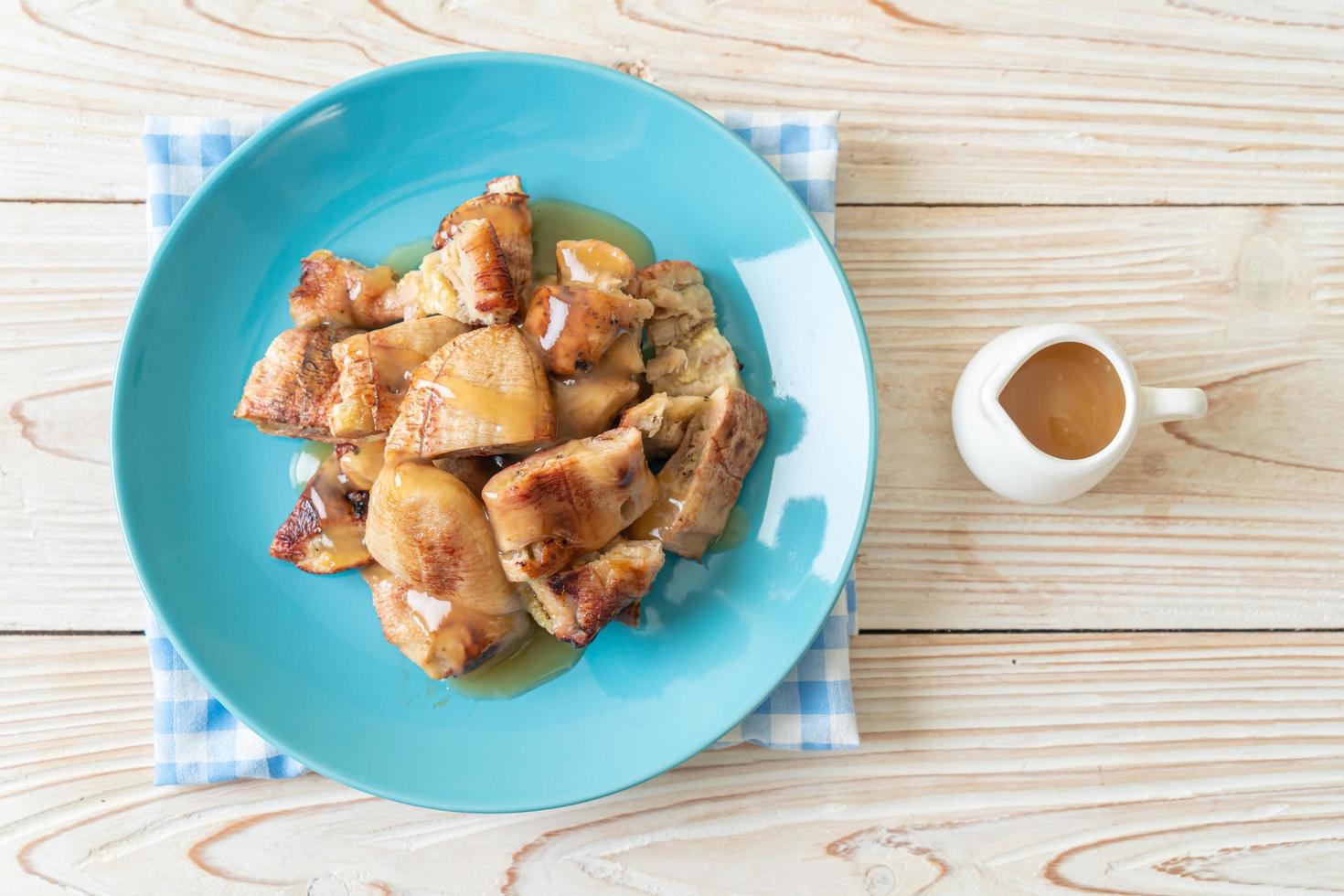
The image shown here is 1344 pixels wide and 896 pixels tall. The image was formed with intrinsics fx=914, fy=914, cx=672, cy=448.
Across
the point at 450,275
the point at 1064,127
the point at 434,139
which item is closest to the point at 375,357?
the point at 450,275

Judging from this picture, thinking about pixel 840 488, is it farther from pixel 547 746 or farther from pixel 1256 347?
pixel 1256 347

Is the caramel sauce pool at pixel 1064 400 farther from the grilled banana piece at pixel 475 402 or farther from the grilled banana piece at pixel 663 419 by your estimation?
the grilled banana piece at pixel 475 402

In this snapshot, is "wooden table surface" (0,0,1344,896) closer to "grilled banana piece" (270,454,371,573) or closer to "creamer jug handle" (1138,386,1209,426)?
"creamer jug handle" (1138,386,1209,426)

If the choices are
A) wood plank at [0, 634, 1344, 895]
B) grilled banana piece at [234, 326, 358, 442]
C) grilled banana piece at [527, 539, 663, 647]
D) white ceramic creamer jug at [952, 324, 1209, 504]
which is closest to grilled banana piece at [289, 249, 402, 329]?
grilled banana piece at [234, 326, 358, 442]

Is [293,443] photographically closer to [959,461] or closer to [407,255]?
[407,255]

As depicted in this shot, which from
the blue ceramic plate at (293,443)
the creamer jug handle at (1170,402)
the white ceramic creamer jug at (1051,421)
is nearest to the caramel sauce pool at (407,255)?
the blue ceramic plate at (293,443)

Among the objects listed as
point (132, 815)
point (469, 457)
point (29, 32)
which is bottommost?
point (132, 815)
